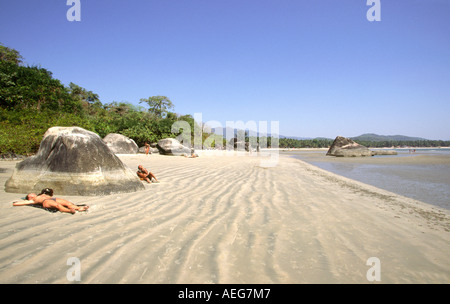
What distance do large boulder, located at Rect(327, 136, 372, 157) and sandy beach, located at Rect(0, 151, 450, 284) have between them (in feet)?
81.1

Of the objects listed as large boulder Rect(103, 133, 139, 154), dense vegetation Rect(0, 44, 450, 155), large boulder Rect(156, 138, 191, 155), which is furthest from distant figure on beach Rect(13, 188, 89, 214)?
large boulder Rect(156, 138, 191, 155)

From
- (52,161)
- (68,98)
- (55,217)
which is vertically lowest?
(55,217)

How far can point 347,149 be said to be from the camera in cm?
2733

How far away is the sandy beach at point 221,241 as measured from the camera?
2037 millimetres

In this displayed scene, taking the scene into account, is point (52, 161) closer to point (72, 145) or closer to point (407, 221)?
point (72, 145)

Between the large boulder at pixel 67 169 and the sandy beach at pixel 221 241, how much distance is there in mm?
254

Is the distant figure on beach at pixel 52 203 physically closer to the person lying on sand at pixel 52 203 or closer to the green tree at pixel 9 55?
the person lying on sand at pixel 52 203
